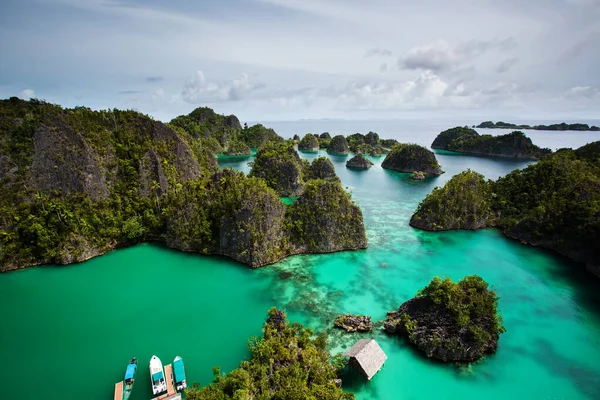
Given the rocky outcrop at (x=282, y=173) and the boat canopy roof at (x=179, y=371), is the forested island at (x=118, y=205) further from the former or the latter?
the rocky outcrop at (x=282, y=173)

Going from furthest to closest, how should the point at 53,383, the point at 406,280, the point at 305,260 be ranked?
the point at 305,260 → the point at 406,280 → the point at 53,383

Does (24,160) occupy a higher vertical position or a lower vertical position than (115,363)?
higher

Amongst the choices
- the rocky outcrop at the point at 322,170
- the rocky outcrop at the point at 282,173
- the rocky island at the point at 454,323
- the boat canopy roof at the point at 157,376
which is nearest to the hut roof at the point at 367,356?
the rocky island at the point at 454,323

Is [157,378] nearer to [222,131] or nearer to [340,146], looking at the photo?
[222,131]

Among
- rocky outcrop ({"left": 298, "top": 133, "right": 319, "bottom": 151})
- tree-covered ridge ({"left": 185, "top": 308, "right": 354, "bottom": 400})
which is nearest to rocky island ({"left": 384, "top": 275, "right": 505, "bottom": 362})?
tree-covered ridge ({"left": 185, "top": 308, "right": 354, "bottom": 400})

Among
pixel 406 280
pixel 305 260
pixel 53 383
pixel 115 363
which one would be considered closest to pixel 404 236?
pixel 406 280

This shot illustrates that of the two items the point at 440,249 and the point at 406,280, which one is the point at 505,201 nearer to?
the point at 440,249
